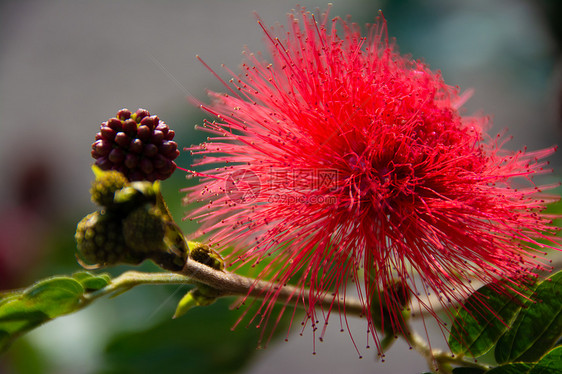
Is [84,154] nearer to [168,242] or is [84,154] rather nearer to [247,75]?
[247,75]

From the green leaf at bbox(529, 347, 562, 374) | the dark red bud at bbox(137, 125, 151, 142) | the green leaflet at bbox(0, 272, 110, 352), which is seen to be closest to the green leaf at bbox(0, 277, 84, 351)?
the green leaflet at bbox(0, 272, 110, 352)

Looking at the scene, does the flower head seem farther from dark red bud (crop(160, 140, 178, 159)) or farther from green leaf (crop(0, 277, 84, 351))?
green leaf (crop(0, 277, 84, 351))

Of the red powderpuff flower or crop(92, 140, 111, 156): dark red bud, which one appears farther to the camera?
the red powderpuff flower

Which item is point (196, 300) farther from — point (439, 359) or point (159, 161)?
point (439, 359)

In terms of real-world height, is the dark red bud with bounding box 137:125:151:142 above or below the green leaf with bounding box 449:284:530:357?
above

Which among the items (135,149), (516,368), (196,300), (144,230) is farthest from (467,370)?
(135,149)

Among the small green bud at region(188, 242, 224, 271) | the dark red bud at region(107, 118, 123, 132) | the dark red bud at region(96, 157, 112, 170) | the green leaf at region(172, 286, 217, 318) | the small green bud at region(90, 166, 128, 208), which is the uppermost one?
the dark red bud at region(107, 118, 123, 132)
